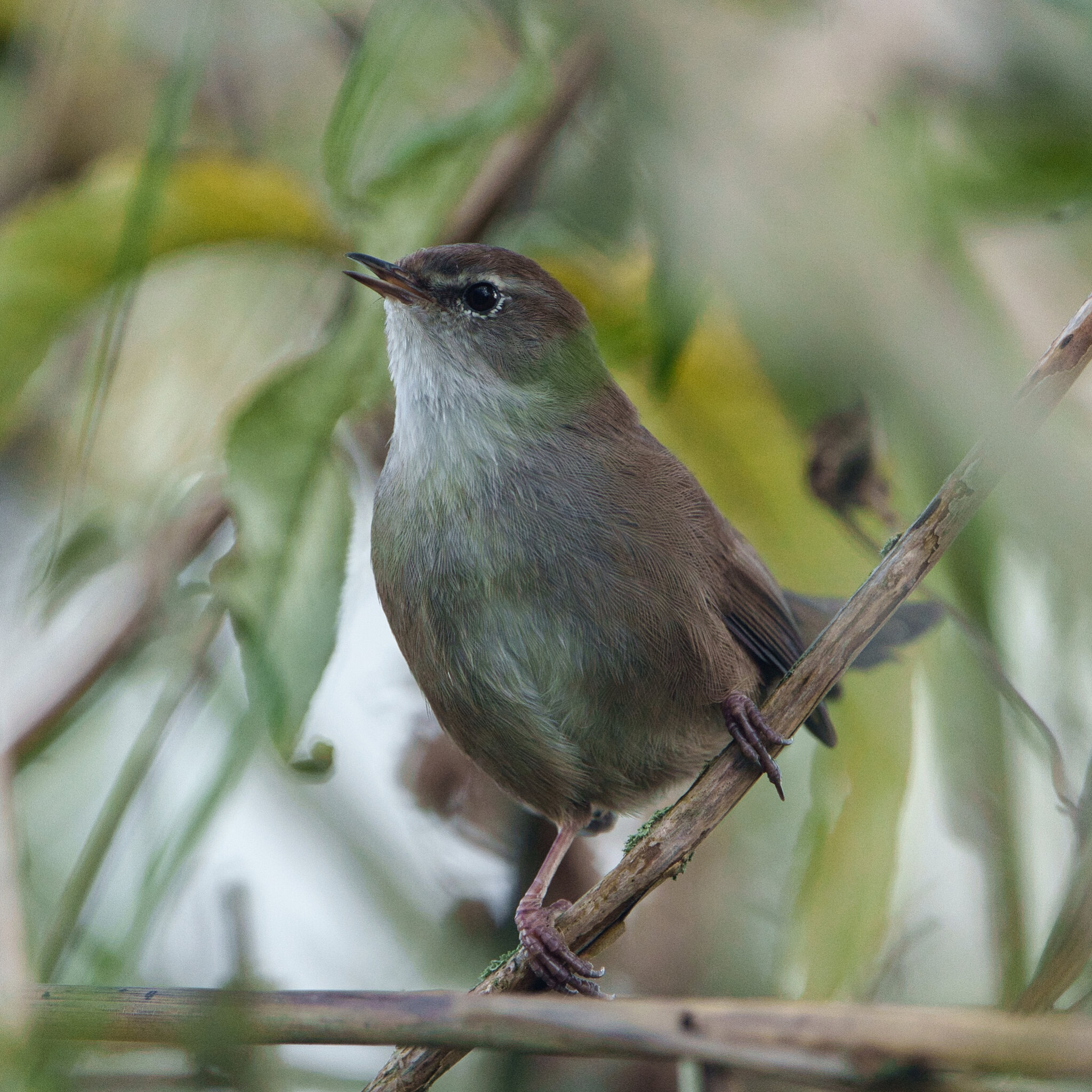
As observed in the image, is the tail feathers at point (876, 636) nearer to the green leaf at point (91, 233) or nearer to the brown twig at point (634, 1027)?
the brown twig at point (634, 1027)

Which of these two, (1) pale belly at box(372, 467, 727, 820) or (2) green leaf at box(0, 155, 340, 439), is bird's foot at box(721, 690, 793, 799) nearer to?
(1) pale belly at box(372, 467, 727, 820)

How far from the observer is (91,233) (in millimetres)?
2715

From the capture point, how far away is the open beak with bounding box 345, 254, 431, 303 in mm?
2838

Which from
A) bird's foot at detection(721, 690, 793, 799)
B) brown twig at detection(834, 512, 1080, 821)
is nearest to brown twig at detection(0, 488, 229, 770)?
bird's foot at detection(721, 690, 793, 799)

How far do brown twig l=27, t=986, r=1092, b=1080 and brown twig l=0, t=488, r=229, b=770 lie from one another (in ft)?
4.85

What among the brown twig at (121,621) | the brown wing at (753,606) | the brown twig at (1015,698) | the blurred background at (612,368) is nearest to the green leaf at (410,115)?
the blurred background at (612,368)

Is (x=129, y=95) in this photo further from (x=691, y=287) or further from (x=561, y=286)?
(x=691, y=287)

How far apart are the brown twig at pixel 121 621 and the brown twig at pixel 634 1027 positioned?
4.85 ft

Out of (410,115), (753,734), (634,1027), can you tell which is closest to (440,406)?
(410,115)

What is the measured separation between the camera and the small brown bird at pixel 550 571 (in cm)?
271

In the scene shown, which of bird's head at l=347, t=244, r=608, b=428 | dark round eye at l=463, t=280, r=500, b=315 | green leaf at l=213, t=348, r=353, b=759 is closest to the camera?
green leaf at l=213, t=348, r=353, b=759

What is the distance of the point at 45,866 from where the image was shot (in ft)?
10.6

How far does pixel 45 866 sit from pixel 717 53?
2679 mm

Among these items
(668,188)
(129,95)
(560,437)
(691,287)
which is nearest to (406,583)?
(560,437)
